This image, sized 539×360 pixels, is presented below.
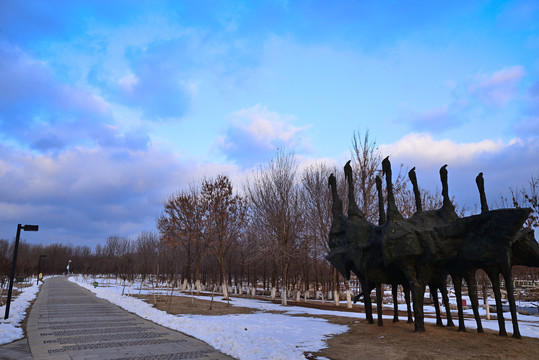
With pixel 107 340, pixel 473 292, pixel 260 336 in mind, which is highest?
pixel 473 292

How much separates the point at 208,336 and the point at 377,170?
19.0 m

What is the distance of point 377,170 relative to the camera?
2581cm

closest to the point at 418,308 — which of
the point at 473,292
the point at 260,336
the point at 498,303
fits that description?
the point at 473,292

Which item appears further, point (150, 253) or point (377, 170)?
point (150, 253)

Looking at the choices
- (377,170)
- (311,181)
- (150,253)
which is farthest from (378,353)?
(150,253)

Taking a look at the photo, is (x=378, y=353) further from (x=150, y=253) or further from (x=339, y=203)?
(x=150, y=253)

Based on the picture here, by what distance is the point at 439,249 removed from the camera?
11016mm

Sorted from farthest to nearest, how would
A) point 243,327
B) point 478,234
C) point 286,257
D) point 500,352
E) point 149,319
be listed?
point 286,257 < point 149,319 < point 243,327 < point 478,234 < point 500,352

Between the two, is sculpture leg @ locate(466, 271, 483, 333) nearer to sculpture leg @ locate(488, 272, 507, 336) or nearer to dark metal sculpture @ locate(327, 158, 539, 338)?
dark metal sculpture @ locate(327, 158, 539, 338)

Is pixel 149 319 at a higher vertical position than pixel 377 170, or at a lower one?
lower

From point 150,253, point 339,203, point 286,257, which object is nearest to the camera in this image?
point 339,203

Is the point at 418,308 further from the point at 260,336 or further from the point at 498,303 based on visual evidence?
the point at 260,336

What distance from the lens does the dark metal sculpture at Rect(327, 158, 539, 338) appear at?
1005 centimetres

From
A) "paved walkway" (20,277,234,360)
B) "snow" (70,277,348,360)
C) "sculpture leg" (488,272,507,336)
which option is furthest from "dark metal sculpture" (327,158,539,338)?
"paved walkway" (20,277,234,360)
